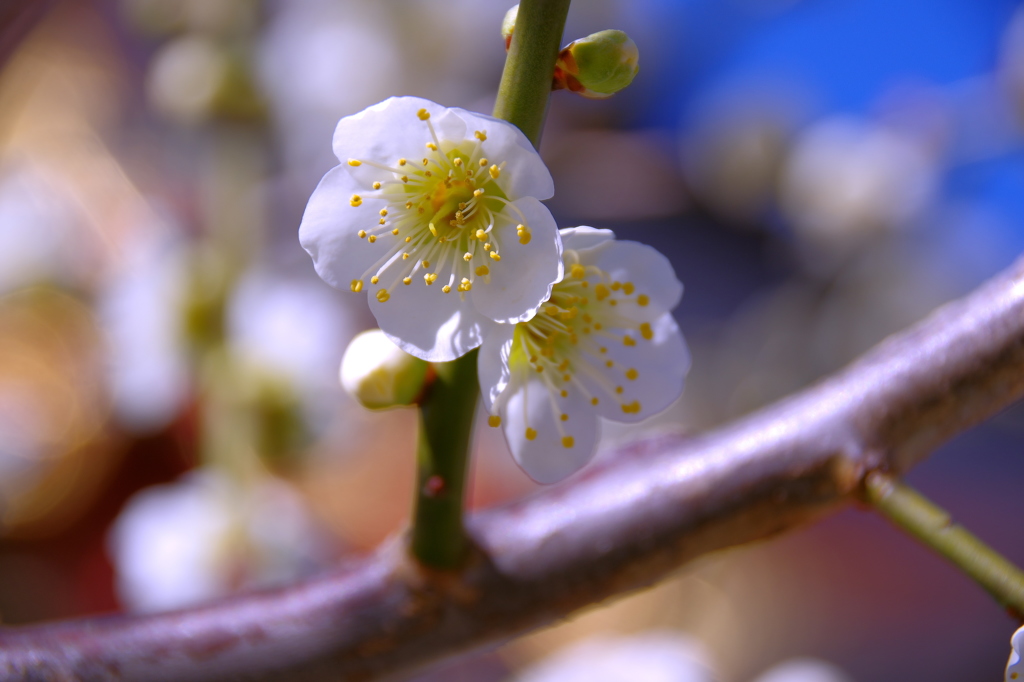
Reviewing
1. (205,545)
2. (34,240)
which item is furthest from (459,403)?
(34,240)

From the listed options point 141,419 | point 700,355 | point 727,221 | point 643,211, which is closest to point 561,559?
point 141,419

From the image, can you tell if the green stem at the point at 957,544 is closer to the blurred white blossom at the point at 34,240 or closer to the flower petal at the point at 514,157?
the flower petal at the point at 514,157

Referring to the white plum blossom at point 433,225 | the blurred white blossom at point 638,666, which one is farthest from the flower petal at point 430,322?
the blurred white blossom at point 638,666

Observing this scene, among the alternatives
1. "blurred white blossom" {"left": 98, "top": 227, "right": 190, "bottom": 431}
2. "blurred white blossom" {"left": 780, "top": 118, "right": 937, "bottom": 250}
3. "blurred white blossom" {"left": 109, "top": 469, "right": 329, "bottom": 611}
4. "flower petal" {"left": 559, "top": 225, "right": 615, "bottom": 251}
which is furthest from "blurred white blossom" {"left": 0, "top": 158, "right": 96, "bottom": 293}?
"blurred white blossom" {"left": 780, "top": 118, "right": 937, "bottom": 250}

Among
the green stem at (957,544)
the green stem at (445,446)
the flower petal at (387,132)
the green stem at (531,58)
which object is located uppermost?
the flower petal at (387,132)

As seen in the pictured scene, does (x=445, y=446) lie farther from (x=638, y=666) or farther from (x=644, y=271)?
(x=638, y=666)

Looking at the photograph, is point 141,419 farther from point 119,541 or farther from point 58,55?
point 58,55
